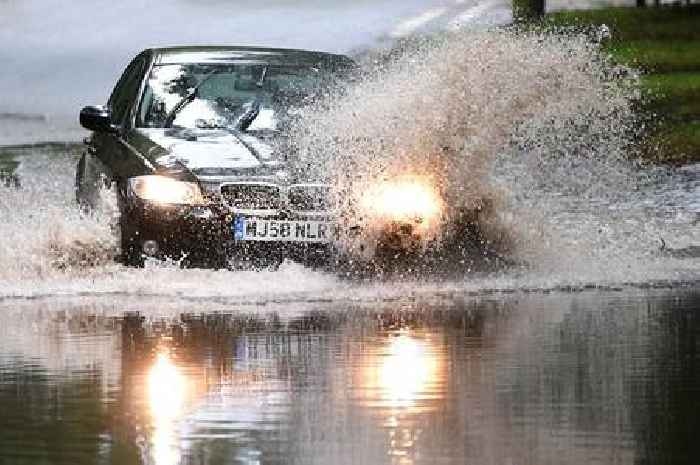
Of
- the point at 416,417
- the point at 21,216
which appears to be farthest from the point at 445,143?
the point at 416,417

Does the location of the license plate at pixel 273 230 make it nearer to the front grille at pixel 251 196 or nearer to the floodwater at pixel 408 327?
the front grille at pixel 251 196

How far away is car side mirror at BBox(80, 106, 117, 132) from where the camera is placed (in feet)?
52.1

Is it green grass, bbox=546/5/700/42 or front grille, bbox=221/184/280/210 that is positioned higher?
green grass, bbox=546/5/700/42

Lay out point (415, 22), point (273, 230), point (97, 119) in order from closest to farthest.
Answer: point (273, 230) → point (97, 119) → point (415, 22)

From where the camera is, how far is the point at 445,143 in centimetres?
1566

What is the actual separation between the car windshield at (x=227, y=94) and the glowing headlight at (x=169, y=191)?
1.12 metres

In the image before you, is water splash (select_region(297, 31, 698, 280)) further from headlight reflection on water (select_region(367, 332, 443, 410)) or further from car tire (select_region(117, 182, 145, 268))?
headlight reflection on water (select_region(367, 332, 443, 410))

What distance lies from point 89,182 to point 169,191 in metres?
Result: 1.86

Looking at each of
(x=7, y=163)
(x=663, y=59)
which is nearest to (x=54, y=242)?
(x=7, y=163)

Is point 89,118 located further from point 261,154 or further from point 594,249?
point 594,249

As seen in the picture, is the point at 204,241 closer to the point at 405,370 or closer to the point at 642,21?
the point at 405,370

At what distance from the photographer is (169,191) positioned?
47.8ft

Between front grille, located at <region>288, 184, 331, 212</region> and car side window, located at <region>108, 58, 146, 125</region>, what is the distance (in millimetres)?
2015

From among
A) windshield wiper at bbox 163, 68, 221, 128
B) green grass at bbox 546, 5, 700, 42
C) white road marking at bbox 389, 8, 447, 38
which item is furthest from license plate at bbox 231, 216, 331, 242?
green grass at bbox 546, 5, 700, 42
